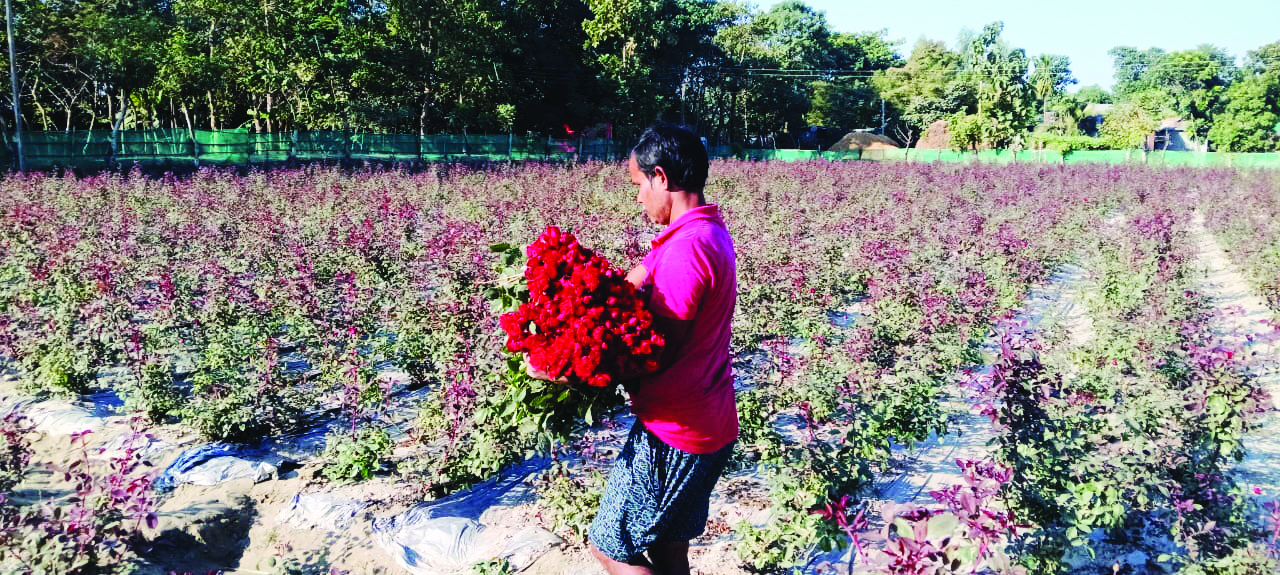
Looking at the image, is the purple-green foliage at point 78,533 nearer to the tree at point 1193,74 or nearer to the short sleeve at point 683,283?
the short sleeve at point 683,283

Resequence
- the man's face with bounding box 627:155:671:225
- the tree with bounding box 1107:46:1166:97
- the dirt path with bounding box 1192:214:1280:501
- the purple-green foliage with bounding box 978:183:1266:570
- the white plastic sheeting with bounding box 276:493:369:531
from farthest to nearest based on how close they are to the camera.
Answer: the tree with bounding box 1107:46:1166:97
the dirt path with bounding box 1192:214:1280:501
the white plastic sheeting with bounding box 276:493:369:531
the purple-green foliage with bounding box 978:183:1266:570
the man's face with bounding box 627:155:671:225

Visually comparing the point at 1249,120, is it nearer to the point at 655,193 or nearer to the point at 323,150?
the point at 323,150

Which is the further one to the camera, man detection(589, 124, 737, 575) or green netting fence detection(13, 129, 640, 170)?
green netting fence detection(13, 129, 640, 170)

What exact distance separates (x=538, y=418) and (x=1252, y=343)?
18.7ft

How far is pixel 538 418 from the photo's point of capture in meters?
2.19

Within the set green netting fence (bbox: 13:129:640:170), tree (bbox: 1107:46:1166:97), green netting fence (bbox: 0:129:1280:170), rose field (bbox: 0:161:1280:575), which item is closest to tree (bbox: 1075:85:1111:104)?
tree (bbox: 1107:46:1166:97)

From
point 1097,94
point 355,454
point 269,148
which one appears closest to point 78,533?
point 355,454

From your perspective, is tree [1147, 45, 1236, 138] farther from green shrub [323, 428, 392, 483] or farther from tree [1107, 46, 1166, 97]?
green shrub [323, 428, 392, 483]

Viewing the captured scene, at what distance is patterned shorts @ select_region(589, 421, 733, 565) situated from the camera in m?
2.20

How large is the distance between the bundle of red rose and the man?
4.3 inches

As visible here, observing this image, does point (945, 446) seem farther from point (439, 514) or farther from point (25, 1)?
point (25, 1)

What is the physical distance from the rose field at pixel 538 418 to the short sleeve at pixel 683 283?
27 cm

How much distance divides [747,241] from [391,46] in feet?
85.0

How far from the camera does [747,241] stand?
29.8ft
